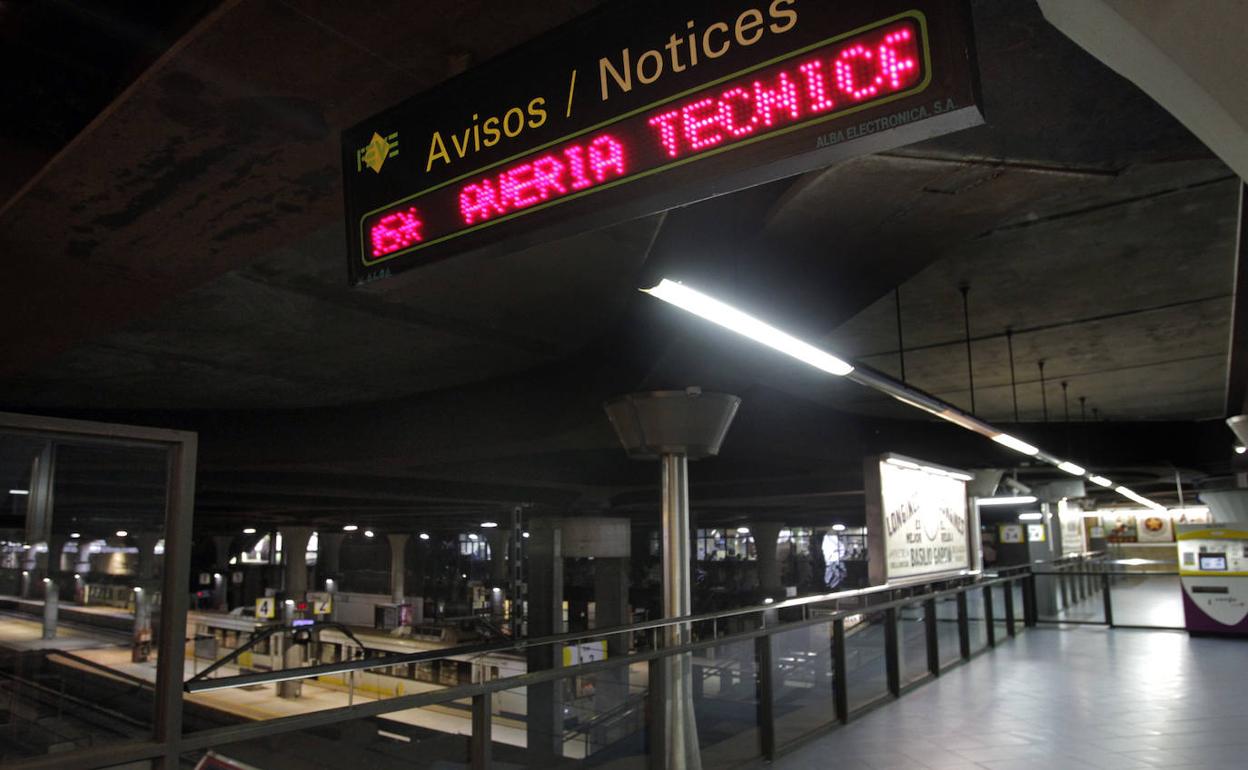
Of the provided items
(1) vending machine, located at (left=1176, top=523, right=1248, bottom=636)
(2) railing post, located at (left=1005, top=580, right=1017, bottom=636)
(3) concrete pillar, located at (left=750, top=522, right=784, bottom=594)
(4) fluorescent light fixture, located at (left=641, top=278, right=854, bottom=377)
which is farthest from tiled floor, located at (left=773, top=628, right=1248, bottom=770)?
(3) concrete pillar, located at (left=750, top=522, right=784, bottom=594)

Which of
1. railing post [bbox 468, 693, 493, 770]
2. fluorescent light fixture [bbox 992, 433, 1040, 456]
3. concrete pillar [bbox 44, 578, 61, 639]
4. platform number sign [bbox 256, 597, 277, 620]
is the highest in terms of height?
fluorescent light fixture [bbox 992, 433, 1040, 456]

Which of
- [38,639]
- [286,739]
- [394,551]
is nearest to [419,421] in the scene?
[286,739]

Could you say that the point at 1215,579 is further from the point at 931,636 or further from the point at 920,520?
the point at 920,520

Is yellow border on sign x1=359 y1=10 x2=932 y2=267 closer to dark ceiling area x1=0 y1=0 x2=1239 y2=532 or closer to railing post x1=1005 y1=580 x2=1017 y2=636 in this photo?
dark ceiling area x1=0 y1=0 x2=1239 y2=532

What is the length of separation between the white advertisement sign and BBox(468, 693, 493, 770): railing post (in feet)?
13.5

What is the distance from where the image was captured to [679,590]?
7285 mm

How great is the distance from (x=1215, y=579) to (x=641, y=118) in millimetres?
12642

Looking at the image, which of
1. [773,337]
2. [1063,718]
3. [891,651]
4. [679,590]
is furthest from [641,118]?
Result: [891,651]

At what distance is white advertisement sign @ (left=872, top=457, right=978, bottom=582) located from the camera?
23.4 feet

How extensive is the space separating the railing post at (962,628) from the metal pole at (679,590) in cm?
420

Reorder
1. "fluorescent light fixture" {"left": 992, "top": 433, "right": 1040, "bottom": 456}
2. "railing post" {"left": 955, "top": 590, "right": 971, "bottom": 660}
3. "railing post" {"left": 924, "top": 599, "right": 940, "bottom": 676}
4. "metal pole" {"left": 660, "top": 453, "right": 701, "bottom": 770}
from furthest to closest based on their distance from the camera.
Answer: "railing post" {"left": 955, "top": 590, "right": 971, "bottom": 660}, "railing post" {"left": 924, "top": 599, "right": 940, "bottom": 676}, "fluorescent light fixture" {"left": 992, "top": 433, "right": 1040, "bottom": 456}, "metal pole" {"left": 660, "top": 453, "right": 701, "bottom": 770}

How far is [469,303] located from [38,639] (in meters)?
4.63

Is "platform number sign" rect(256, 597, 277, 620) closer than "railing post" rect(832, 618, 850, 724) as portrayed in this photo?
No

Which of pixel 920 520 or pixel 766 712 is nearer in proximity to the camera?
pixel 766 712
